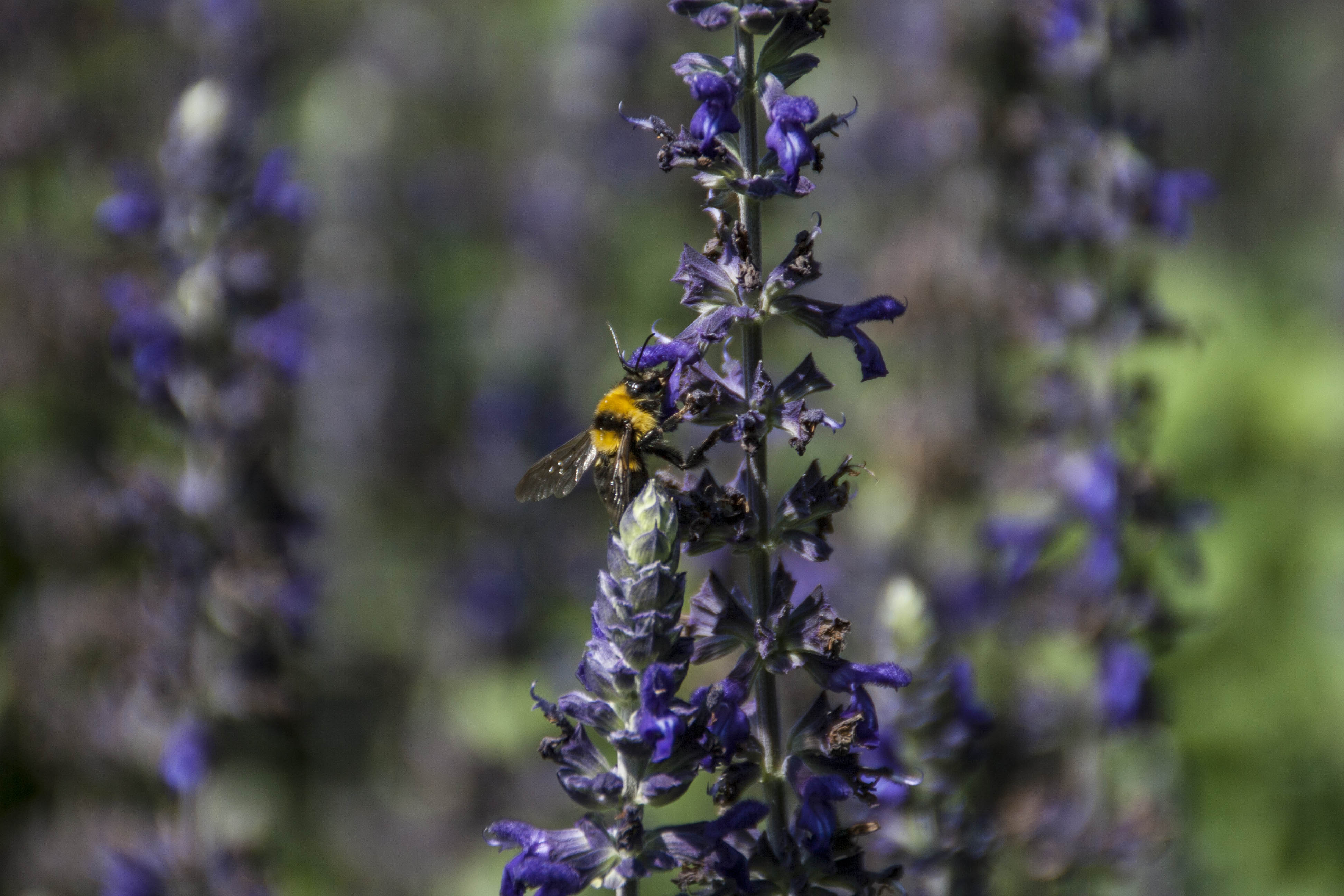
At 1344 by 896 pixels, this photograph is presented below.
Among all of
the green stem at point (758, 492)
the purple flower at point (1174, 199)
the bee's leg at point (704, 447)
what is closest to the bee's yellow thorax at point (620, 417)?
the bee's leg at point (704, 447)

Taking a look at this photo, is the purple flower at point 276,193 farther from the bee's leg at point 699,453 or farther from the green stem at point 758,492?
the green stem at point 758,492

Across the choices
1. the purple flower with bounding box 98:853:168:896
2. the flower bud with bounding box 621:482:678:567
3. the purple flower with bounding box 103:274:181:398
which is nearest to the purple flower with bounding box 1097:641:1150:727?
the flower bud with bounding box 621:482:678:567

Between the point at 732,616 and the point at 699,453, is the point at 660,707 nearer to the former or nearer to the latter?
the point at 732,616

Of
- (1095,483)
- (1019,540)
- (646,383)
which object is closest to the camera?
(646,383)

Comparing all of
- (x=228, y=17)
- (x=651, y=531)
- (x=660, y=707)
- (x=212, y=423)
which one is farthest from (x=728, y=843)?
(x=228, y=17)

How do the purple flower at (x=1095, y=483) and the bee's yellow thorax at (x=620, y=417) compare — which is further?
the purple flower at (x=1095, y=483)

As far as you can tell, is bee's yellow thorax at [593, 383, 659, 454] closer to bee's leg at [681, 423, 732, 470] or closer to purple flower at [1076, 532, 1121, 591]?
bee's leg at [681, 423, 732, 470]
